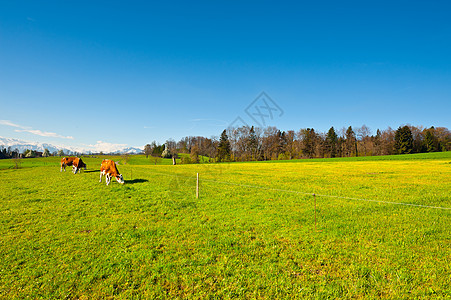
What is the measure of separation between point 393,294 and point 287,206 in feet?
21.1

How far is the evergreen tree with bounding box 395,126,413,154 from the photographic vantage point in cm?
7625

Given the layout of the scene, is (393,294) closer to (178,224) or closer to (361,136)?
(178,224)

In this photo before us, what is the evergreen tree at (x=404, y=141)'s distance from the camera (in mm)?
76250

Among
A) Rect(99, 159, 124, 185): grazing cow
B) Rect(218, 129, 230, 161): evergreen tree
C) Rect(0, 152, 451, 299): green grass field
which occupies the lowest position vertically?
Rect(0, 152, 451, 299): green grass field

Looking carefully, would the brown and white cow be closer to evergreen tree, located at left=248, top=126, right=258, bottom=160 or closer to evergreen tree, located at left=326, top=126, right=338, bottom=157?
evergreen tree, located at left=248, top=126, right=258, bottom=160

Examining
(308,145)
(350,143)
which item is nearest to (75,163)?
(308,145)

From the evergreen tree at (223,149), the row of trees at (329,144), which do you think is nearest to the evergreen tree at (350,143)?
the row of trees at (329,144)

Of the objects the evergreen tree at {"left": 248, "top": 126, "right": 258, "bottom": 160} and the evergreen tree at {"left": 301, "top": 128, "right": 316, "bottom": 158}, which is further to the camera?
the evergreen tree at {"left": 301, "top": 128, "right": 316, "bottom": 158}

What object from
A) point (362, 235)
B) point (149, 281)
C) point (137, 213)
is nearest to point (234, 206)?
point (137, 213)

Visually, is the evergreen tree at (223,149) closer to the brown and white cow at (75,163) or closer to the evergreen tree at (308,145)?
the evergreen tree at (308,145)

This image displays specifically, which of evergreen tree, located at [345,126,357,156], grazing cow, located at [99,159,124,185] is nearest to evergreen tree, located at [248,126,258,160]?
evergreen tree, located at [345,126,357,156]

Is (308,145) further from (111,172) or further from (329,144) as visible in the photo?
(111,172)

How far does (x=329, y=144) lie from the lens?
85.1 metres

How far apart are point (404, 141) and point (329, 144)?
1019 inches
